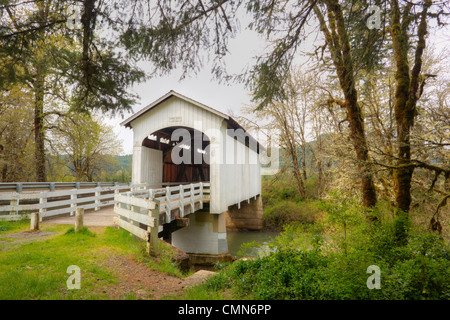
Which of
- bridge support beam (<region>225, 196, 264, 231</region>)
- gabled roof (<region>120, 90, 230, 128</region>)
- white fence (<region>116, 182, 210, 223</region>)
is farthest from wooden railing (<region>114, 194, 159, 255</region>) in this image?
bridge support beam (<region>225, 196, 264, 231</region>)

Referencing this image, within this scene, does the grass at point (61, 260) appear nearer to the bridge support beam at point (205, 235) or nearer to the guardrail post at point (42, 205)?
the guardrail post at point (42, 205)

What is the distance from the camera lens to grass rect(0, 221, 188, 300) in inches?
119

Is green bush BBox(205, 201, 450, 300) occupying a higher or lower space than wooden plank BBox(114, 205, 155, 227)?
lower

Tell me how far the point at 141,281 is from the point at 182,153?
12515 mm

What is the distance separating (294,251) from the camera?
173 inches

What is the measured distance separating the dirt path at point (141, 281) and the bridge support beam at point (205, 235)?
20.0ft

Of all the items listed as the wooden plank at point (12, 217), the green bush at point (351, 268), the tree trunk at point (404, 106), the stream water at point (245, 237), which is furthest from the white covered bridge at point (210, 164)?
the tree trunk at point (404, 106)

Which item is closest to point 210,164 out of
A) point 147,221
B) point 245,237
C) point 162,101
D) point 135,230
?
point 162,101

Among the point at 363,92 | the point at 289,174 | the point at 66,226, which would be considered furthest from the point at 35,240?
the point at 289,174

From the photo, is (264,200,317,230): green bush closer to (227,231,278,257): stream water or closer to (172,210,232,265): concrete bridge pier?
(227,231,278,257): stream water

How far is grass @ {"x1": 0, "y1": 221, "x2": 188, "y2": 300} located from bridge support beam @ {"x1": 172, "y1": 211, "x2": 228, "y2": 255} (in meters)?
5.19

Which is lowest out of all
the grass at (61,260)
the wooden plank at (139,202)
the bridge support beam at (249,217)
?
the bridge support beam at (249,217)

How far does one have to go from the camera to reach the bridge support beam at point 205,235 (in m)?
10.8

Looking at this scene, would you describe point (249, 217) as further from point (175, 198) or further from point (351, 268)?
point (351, 268)
